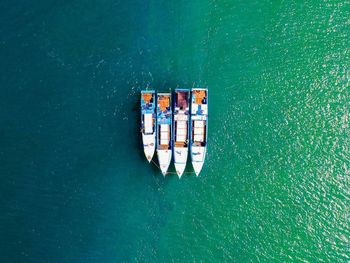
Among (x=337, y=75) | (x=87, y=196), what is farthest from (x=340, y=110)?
(x=87, y=196)

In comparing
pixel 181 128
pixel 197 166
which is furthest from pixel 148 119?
pixel 197 166

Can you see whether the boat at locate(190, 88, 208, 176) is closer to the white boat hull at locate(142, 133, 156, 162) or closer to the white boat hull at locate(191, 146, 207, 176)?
the white boat hull at locate(191, 146, 207, 176)

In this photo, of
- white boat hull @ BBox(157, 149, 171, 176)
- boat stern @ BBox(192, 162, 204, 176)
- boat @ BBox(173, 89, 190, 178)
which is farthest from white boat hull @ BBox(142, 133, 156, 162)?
boat stern @ BBox(192, 162, 204, 176)

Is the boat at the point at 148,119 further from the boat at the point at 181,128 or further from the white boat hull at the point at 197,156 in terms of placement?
the white boat hull at the point at 197,156

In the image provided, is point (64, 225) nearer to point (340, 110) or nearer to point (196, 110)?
point (196, 110)

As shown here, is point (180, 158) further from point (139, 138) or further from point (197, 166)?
point (139, 138)
